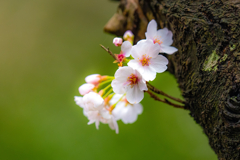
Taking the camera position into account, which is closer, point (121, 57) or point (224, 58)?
point (224, 58)

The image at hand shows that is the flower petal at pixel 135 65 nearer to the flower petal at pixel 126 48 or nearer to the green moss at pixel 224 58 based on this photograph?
the flower petal at pixel 126 48

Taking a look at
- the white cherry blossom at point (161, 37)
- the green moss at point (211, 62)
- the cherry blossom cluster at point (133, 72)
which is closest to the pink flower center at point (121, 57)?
the cherry blossom cluster at point (133, 72)

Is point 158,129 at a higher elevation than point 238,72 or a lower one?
lower

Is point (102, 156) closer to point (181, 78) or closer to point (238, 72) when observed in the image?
point (181, 78)

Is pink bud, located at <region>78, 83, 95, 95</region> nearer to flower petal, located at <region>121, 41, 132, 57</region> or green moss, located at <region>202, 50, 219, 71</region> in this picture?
flower petal, located at <region>121, 41, 132, 57</region>

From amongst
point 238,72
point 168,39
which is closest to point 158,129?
point 168,39

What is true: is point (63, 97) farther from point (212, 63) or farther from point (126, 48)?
point (212, 63)

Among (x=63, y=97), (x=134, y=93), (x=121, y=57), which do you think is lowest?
(x=63, y=97)

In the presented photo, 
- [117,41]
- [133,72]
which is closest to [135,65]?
[133,72]
